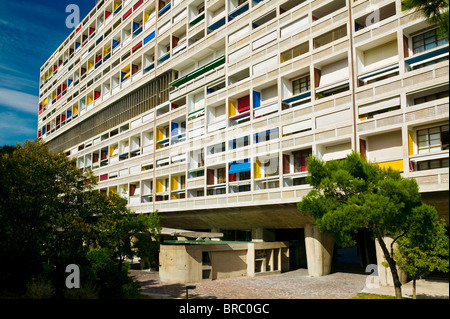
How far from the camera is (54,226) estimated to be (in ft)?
68.1

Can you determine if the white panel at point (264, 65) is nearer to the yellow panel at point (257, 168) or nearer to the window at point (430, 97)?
the yellow panel at point (257, 168)

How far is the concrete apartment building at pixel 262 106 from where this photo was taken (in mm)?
23875

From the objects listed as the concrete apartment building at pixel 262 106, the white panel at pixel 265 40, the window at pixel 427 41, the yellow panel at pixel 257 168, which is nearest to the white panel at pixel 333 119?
the concrete apartment building at pixel 262 106

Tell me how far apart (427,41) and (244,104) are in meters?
15.1

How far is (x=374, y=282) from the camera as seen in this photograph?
83.3 feet

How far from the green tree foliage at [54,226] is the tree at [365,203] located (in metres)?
9.57

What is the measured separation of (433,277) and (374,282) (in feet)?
16.1

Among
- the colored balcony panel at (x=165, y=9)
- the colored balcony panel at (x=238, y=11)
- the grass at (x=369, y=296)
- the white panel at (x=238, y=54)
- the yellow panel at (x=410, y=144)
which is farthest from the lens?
the colored balcony panel at (x=165, y=9)

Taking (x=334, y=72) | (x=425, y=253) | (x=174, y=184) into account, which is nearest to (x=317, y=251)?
(x=425, y=253)

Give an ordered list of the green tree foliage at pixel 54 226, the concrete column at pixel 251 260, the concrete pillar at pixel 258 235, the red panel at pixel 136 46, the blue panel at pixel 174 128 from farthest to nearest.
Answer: the red panel at pixel 136 46
the blue panel at pixel 174 128
the concrete pillar at pixel 258 235
the concrete column at pixel 251 260
the green tree foliage at pixel 54 226

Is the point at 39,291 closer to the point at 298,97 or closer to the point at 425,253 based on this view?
the point at 425,253

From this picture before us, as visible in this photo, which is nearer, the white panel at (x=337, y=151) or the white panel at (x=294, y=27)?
the white panel at (x=337, y=151)

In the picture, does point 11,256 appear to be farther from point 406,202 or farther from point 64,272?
point 406,202
